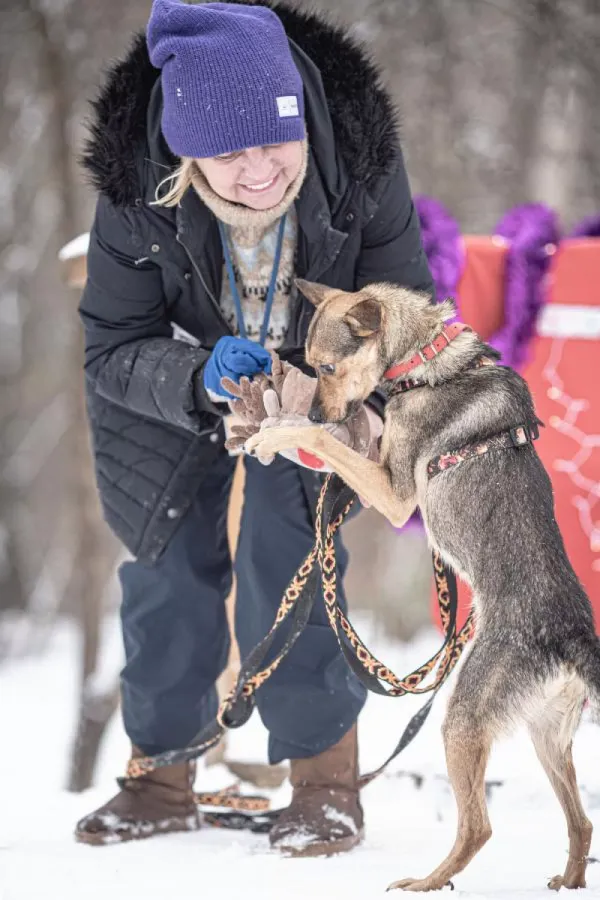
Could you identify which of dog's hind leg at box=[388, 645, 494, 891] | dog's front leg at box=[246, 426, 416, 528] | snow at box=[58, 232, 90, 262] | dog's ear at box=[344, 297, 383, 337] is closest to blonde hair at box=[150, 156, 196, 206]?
dog's ear at box=[344, 297, 383, 337]

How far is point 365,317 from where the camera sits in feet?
8.48

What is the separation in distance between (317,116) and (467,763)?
184 cm

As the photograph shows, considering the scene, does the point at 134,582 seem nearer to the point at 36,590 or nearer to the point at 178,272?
the point at 178,272

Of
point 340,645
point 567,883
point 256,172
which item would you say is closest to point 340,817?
point 340,645

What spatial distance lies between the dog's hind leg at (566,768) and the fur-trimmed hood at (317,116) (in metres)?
1.60

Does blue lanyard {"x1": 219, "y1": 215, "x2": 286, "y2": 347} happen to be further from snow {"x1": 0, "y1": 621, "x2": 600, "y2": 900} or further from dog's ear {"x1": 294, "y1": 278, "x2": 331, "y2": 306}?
snow {"x1": 0, "y1": 621, "x2": 600, "y2": 900}

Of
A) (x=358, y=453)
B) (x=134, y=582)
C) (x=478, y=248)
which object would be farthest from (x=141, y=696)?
(x=478, y=248)

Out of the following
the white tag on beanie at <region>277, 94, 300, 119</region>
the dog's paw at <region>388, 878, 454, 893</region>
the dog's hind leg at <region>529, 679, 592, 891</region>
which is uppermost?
the white tag on beanie at <region>277, 94, 300, 119</region>

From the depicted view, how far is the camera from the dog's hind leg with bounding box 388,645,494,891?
228 centimetres

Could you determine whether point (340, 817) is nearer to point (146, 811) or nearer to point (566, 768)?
point (146, 811)

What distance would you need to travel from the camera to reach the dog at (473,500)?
2.28 m

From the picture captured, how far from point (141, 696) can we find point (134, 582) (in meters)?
0.38

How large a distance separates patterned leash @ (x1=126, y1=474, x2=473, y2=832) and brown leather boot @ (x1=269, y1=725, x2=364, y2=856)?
0.09 m

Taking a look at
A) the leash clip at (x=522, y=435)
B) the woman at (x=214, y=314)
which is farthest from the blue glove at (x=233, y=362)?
the leash clip at (x=522, y=435)
